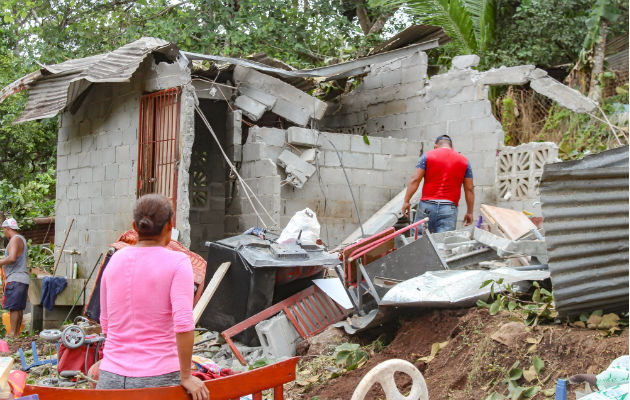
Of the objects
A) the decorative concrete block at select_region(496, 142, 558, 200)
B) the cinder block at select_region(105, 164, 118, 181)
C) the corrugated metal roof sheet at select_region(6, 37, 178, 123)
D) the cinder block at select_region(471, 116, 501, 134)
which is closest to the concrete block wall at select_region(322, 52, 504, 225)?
the cinder block at select_region(471, 116, 501, 134)

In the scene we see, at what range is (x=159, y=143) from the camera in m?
8.95

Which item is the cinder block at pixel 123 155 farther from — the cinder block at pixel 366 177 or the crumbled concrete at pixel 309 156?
the cinder block at pixel 366 177

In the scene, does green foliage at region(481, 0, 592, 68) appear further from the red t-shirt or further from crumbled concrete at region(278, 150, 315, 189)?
the red t-shirt

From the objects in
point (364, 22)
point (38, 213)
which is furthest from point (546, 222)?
point (364, 22)

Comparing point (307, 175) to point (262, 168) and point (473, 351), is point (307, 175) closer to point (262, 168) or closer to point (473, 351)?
point (262, 168)

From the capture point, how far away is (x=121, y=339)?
308 centimetres

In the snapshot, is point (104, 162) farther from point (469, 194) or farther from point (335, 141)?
point (469, 194)

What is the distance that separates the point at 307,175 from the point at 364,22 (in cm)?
961

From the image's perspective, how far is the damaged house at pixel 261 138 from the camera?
895cm

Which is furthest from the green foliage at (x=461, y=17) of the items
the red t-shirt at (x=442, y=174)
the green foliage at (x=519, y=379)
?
the green foliage at (x=519, y=379)

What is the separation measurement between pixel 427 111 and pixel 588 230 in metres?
6.35

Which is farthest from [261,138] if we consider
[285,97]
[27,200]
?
[27,200]

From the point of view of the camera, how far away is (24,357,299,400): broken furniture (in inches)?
105

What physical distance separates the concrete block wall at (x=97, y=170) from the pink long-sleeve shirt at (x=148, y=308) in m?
6.43
